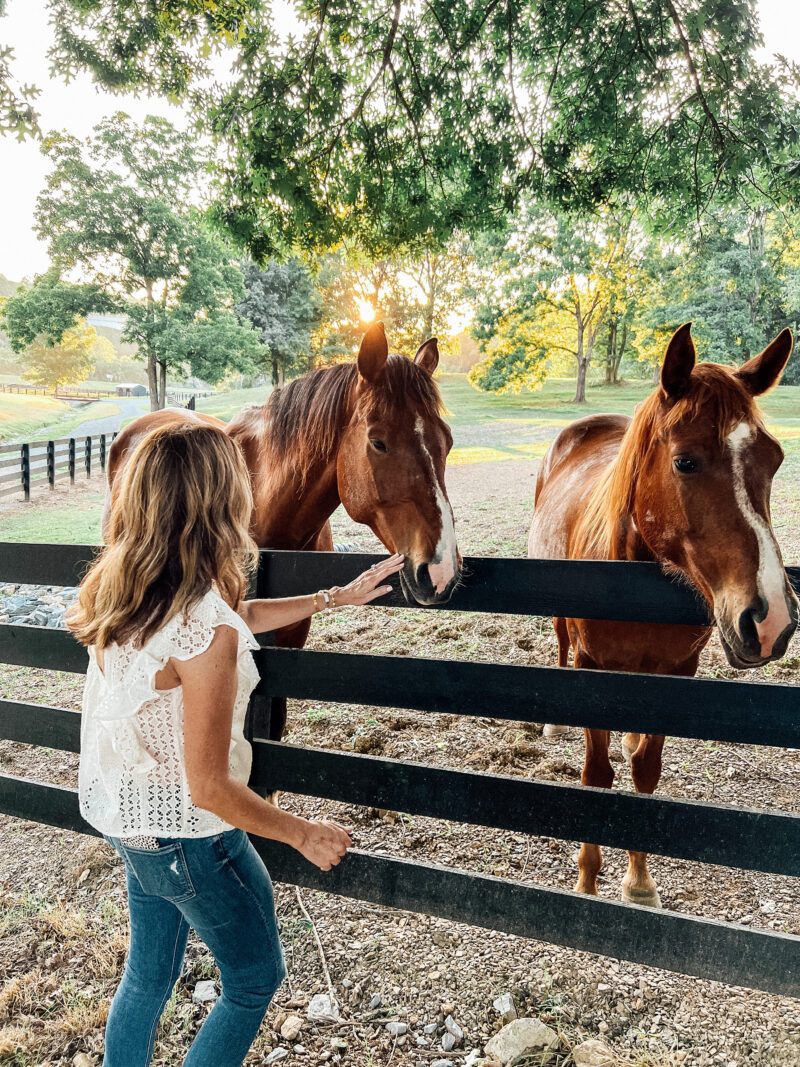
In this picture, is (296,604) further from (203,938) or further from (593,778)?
(593,778)

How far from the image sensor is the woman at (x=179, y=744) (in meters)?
1.23

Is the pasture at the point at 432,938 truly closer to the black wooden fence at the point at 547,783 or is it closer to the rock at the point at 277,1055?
the rock at the point at 277,1055

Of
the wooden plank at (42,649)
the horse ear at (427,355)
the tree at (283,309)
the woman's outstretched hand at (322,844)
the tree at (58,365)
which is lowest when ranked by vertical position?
the woman's outstretched hand at (322,844)

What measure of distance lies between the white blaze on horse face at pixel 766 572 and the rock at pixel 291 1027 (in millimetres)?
1859

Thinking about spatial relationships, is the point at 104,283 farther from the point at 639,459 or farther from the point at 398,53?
the point at 639,459

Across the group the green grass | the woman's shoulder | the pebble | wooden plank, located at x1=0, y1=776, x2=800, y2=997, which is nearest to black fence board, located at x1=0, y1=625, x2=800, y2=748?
wooden plank, located at x1=0, y1=776, x2=800, y2=997

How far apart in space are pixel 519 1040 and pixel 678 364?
7.15ft

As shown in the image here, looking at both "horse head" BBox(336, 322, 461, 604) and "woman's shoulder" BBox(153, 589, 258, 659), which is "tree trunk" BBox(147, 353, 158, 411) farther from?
"woman's shoulder" BBox(153, 589, 258, 659)

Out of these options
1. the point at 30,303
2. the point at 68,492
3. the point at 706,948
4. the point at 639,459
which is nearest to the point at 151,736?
the point at 706,948

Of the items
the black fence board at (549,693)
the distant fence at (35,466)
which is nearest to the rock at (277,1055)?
the black fence board at (549,693)

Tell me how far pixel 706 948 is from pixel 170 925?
1470 millimetres

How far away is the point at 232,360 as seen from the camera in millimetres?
21281

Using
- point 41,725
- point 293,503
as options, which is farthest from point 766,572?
point 41,725

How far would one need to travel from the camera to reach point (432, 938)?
7.84 ft
